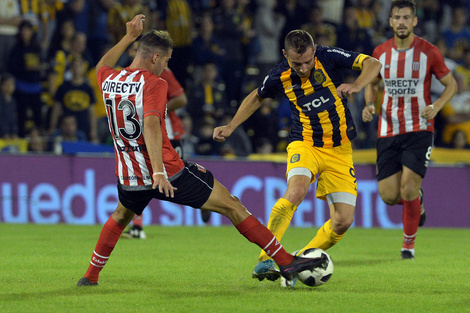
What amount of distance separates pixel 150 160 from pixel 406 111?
383cm

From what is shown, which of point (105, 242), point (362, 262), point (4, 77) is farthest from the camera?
point (4, 77)

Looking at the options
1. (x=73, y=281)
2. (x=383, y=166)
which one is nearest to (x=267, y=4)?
(x=383, y=166)

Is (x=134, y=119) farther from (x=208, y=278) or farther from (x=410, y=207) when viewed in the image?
(x=410, y=207)

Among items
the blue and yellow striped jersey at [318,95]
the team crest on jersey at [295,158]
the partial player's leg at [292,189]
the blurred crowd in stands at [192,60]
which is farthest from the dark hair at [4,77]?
the team crest on jersey at [295,158]

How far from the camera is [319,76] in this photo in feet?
21.9

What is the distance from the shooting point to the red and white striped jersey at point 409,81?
839 centimetres

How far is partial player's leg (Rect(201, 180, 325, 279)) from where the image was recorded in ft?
18.8

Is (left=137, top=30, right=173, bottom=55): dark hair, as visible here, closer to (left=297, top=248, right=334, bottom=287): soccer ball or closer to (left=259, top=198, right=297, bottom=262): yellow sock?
(left=259, top=198, right=297, bottom=262): yellow sock

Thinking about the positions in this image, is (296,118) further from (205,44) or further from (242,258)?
(205,44)

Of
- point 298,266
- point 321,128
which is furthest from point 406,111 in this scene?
point 298,266

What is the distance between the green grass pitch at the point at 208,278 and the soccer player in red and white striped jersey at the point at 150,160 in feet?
1.21

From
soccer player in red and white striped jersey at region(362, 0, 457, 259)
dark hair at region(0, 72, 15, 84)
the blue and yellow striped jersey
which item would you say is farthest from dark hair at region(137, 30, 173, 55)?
dark hair at region(0, 72, 15, 84)

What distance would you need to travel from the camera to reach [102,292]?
561 cm

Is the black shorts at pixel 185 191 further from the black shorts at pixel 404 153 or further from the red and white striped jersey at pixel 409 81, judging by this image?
the red and white striped jersey at pixel 409 81
